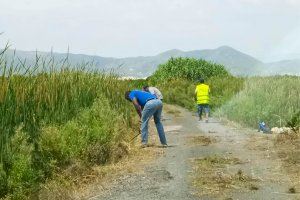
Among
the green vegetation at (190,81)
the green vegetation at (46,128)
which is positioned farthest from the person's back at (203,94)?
the green vegetation at (46,128)

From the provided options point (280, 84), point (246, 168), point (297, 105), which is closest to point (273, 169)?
point (246, 168)

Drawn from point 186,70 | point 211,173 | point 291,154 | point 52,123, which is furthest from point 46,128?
point 186,70

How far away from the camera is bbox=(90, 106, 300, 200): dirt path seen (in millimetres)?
9883

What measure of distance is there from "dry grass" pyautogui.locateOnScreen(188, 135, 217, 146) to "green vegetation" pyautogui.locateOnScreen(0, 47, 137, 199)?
7.88ft

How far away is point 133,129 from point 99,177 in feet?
27.2

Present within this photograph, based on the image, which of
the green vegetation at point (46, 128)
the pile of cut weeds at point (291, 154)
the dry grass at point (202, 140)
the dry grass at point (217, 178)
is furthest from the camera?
the dry grass at point (202, 140)

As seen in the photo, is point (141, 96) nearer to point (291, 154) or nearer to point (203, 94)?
point (291, 154)

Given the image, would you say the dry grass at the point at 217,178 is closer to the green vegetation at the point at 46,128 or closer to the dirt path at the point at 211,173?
the dirt path at the point at 211,173

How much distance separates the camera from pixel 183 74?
54.9 m

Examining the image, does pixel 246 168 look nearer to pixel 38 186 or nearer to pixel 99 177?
pixel 99 177

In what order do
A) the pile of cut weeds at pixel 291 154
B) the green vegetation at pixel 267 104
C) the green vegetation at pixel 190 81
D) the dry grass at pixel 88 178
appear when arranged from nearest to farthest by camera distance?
the dry grass at pixel 88 178, the pile of cut weeds at pixel 291 154, the green vegetation at pixel 267 104, the green vegetation at pixel 190 81

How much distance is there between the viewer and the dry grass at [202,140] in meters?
16.6

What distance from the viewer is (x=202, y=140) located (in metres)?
17.1

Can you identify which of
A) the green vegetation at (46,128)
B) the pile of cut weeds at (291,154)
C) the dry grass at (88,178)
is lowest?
the dry grass at (88,178)
